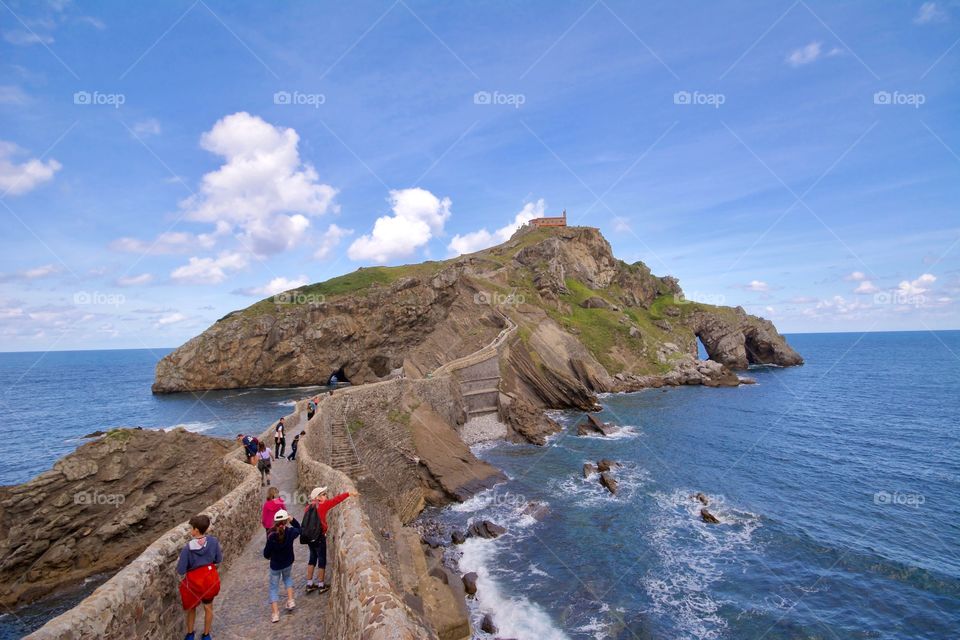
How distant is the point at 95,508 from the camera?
75.4ft

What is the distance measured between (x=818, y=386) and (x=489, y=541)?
82471 mm

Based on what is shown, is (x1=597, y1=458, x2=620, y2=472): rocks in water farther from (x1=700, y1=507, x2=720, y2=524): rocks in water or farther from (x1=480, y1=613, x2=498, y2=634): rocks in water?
(x1=480, y1=613, x2=498, y2=634): rocks in water

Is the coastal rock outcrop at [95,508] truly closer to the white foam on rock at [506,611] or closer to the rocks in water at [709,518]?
the white foam on rock at [506,611]

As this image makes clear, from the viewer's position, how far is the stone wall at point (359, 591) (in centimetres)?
586

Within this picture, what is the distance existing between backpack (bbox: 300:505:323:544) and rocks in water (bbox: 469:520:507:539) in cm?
1845

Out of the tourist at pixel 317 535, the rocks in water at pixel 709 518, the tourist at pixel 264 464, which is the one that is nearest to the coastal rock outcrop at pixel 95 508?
the tourist at pixel 264 464

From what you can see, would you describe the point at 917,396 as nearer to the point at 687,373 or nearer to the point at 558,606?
the point at 687,373

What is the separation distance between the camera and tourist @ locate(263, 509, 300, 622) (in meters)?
8.70

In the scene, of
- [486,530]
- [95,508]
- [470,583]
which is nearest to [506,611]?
[470,583]

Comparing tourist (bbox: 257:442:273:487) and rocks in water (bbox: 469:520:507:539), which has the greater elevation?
tourist (bbox: 257:442:273:487)

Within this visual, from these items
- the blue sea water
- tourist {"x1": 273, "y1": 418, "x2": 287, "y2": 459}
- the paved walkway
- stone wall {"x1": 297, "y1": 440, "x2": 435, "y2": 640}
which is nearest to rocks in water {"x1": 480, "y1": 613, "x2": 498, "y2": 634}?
the blue sea water

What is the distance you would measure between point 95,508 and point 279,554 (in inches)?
842

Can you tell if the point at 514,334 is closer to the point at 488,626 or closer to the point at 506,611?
the point at 506,611

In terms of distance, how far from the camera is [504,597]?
66.8ft
